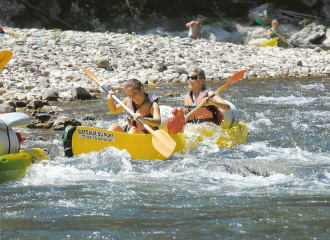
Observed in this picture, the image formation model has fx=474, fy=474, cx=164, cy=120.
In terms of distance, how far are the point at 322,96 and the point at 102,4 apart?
1490 cm

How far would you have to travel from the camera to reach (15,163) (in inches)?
157

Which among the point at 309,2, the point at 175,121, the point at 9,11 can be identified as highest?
the point at 309,2

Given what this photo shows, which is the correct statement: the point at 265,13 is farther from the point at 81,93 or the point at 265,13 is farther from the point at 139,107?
the point at 139,107

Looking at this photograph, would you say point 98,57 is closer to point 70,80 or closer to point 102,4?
point 70,80

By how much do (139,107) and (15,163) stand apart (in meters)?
1.53

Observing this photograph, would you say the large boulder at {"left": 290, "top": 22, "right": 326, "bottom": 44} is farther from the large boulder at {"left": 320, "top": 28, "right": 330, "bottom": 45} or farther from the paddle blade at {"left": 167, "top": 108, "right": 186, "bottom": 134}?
the paddle blade at {"left": 167, "top": 108, "right": 186, "bottom": 134}

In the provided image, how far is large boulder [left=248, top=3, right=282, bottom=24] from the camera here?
69.6 ft

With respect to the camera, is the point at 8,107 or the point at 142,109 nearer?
the point at 142,109

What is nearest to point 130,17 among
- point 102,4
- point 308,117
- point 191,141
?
point 102,4

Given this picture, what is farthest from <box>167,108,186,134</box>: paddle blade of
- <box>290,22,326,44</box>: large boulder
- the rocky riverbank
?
<box>290,22,326,44</box>: large boulder

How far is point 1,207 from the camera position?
3180mm

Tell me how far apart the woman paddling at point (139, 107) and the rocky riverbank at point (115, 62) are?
2.85 metres

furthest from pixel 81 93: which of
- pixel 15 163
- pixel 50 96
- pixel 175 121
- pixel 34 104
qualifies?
pixel 15 163

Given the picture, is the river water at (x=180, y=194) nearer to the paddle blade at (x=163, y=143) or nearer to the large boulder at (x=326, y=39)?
the paddle blade at (x=163, y=143)
